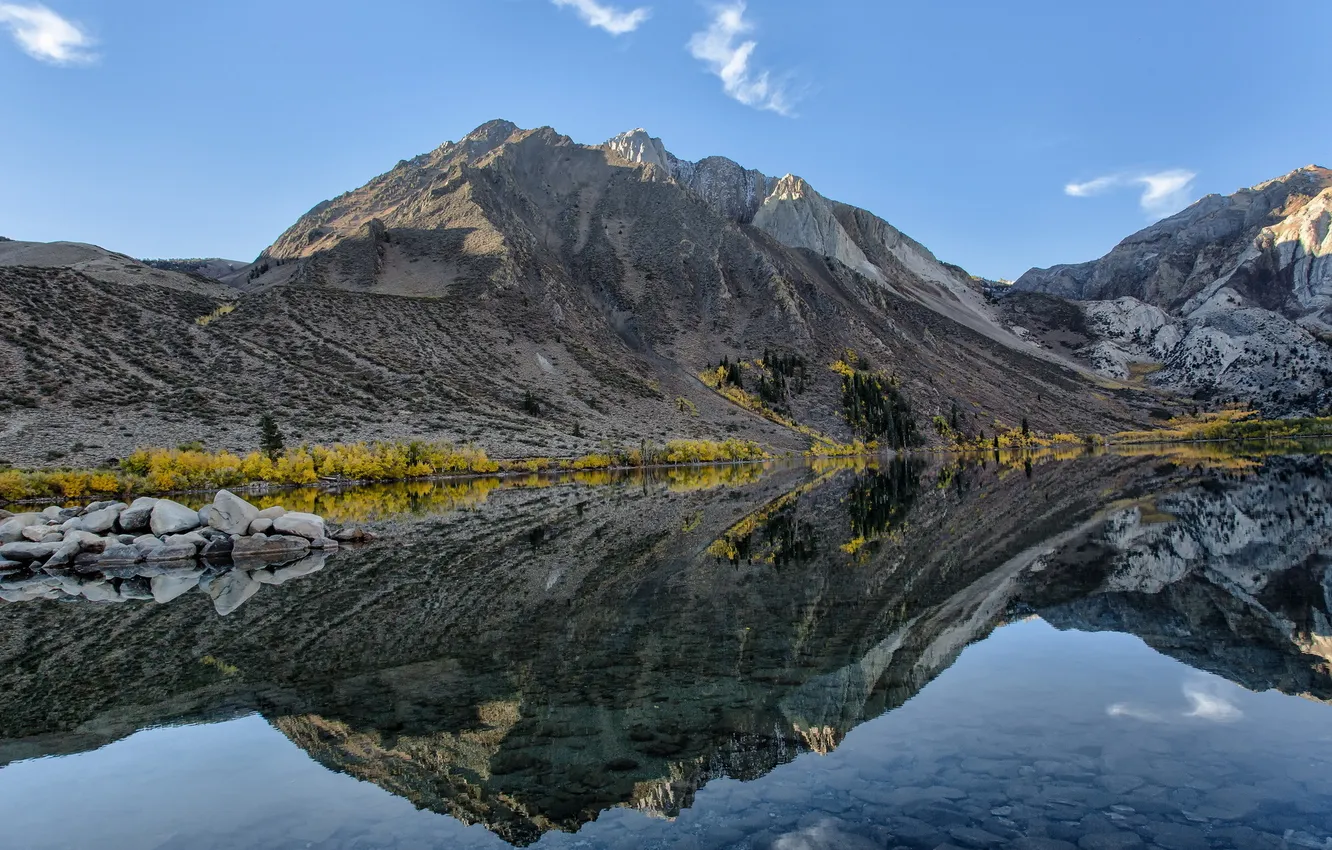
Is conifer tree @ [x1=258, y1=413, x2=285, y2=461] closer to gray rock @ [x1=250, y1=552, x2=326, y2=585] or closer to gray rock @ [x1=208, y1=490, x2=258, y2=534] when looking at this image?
gray rock @ [x1=208, y1=490, x2=258, y2=534]

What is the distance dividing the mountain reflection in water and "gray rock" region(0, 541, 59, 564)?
9762mm

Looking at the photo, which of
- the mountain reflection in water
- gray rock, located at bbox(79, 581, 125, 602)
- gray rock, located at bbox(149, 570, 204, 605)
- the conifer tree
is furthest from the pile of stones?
the conifer tree

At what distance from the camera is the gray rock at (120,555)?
28734 mm

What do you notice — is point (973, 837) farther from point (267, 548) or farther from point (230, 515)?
point (230, 515)

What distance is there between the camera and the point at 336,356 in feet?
353

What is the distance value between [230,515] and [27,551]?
7237 mm

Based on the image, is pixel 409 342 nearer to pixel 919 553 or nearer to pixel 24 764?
pixel 919 553

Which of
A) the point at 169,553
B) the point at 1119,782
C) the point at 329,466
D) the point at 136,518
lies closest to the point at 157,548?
the point at 169,553

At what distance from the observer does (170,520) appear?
1212 inches

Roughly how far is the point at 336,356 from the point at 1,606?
9219 cm

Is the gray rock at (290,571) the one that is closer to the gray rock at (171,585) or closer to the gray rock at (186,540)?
the gray rock at (171,585)

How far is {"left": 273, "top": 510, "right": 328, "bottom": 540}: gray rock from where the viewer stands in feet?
101

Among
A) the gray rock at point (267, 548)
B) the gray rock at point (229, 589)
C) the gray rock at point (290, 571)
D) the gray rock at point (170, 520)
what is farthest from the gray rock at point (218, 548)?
the gray rock at point (290, 571)

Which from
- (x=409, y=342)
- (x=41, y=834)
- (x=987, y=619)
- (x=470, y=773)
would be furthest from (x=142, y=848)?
(x=409, y=342)
